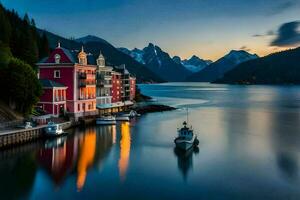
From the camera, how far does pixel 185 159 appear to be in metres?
43.7

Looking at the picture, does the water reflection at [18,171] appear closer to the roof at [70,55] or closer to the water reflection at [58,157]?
the water reflection at [58,157]

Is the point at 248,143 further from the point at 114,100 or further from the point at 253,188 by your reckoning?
the point at 114,100

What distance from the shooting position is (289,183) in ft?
113

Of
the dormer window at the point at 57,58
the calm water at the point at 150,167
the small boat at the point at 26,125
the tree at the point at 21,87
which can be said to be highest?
the dormer window at the point at 57,58

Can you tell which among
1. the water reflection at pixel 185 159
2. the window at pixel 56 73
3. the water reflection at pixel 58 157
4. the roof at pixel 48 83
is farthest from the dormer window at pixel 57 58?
the water reflection at pixel 185 159

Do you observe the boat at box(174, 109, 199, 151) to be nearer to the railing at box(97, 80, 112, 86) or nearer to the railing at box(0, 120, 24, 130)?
the railing at box(0, 120, 24, 130)

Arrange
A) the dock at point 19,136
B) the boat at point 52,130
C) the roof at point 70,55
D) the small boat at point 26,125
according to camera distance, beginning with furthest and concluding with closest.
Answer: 1. the roof at point 70,55
2. the boat at point 52,130
3. the small boat at point 26,125
4. the dock at point 19,136

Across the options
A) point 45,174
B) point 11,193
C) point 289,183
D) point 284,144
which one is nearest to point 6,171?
point 45,174

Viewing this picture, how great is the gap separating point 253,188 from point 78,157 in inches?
803

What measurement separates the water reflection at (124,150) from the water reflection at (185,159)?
5762 mm

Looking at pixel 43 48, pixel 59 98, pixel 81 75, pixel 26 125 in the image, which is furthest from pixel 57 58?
pixel 43 48

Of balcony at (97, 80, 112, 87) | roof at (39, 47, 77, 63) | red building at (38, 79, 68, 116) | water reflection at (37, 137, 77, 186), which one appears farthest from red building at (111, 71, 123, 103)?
water reflection at (37, 137, 77, 186)

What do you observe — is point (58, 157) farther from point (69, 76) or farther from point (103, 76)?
point (103, 76)

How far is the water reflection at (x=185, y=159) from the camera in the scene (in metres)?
38.9
